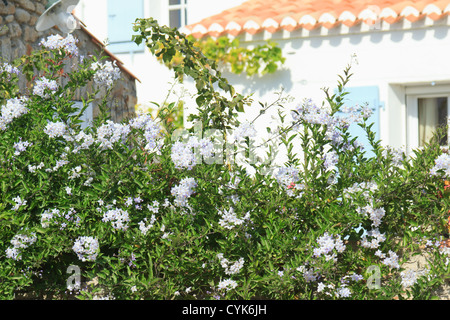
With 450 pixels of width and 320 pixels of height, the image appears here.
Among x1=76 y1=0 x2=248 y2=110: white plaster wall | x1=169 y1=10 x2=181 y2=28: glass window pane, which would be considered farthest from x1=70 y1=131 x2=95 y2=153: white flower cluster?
x1=169 y1=10 x2=181 y2=28: glass window pane

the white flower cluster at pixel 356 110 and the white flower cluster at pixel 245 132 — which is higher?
the white flower cluster at pixel 356 110

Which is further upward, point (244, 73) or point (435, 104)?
point (244, 73)

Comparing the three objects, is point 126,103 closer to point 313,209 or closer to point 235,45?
point 235,45

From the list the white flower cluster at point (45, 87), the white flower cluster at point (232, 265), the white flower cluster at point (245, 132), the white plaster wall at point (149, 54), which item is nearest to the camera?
the white flower cluster at point (232, 265)

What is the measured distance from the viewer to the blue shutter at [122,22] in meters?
11.2

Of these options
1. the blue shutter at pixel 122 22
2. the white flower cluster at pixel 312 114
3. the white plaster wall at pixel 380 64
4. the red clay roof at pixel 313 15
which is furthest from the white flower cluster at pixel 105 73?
the blue shutter at pixel 122 22

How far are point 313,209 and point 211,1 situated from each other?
756 cm

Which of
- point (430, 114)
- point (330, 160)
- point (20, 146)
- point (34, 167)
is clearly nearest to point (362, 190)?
point (330, 160)

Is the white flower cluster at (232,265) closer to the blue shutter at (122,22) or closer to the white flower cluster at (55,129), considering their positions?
the white flower cluster at (55,129)

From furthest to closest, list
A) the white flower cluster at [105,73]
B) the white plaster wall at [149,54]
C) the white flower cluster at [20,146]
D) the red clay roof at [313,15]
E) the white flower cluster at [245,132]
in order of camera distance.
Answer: the white plaster wall at [149,54] → the red clay roof at [313,15] → the white flower cluster at [105,73] → the white flower cluster at [20,146] → the white flower cluster at [245,132]

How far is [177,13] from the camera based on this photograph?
11375mm

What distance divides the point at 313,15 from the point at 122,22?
4473 millimetres
